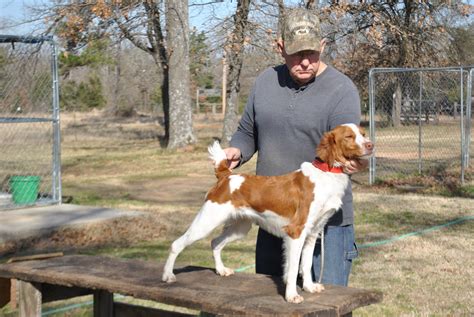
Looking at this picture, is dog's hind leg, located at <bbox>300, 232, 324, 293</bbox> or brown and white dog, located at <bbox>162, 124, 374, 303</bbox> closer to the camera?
brown and white dog, located at <bbox>162, 124, 374, 303</bbox>

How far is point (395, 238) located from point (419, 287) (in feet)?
7.71

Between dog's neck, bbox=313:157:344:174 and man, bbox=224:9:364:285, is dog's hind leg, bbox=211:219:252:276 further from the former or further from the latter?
dog's neck, bbox=313:157:344:174

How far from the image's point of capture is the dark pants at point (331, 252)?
4.18 meters

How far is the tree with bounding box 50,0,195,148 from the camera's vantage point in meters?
19.3

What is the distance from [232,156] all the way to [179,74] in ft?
61.6

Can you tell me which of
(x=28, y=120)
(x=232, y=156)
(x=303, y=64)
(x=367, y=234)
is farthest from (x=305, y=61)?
(x=28, y=120)

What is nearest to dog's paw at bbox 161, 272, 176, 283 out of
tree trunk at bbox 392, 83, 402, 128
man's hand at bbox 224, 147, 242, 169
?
man's hand at bbox 224, 147, 242, 169

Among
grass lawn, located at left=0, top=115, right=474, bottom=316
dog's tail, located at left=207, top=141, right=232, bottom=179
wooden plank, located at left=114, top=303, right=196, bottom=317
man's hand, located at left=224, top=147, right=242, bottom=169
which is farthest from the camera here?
grass lawn, located at left=0, top=115, right=474, bottom=316

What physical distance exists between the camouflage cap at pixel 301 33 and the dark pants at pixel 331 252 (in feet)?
3.33

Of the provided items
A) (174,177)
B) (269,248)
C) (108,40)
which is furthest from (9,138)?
(269,248)

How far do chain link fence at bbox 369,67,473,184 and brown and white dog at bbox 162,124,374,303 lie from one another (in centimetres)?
1087

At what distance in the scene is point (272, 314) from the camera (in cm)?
338

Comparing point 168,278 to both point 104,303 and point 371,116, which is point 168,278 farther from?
point 371,116

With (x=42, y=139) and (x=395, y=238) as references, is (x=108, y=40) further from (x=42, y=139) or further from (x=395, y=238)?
(x=395, y=238)
